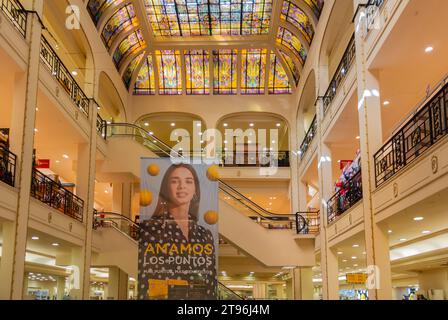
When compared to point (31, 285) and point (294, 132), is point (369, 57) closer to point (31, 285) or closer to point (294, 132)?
point (294, 132)

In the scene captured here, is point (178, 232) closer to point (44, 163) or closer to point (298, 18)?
point (44, 163)

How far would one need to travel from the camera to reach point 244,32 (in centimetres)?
2350

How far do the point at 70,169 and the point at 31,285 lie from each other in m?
12.6

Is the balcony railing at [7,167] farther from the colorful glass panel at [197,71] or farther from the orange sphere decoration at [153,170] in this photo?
the colorful glass panel at [197,71]

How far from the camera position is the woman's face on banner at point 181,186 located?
12477 millimetres

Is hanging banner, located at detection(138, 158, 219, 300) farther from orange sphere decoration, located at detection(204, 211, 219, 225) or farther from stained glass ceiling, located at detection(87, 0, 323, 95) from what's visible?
stained glass ceiling, located at detection(87, 0, 323, 95)

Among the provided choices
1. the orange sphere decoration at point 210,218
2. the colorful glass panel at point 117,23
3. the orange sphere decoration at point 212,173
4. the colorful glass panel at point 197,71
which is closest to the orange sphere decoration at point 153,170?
the orange sphere decoration at point 212,173

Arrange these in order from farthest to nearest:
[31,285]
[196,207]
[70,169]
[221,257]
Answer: [31,285]
[70,169]
[221,257]
[196,207]

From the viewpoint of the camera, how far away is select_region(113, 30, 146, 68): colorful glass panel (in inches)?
887

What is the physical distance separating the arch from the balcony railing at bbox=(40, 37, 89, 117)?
3522 millimetres

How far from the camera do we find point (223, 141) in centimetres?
2900

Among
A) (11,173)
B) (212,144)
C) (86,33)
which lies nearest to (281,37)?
(212,144)

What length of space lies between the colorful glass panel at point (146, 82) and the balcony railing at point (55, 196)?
10722 millimetres
